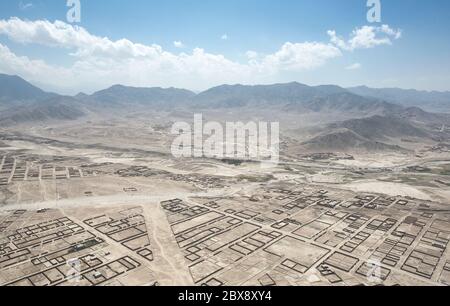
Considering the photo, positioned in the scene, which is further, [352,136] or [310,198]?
[352,136]

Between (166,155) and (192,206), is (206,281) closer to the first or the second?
(192,206)

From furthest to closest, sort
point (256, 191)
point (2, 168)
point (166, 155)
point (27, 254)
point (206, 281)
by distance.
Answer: point (166, 155)
point (2, 168)
point (256, 191)
point (27, 254)
point (206, 281)

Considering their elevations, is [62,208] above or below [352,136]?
below

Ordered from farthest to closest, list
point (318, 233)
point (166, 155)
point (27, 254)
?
1. point (166, 155)
2. point (318, 233)
3. point (27, 254)

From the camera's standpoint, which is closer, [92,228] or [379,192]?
[92,228]

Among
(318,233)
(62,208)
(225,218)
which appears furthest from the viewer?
(62,208)

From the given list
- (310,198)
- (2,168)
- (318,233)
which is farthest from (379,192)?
(2,168)

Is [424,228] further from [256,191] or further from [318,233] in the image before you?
[256,191]

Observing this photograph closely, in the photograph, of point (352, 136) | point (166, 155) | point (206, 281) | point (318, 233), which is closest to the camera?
point (206, 281)

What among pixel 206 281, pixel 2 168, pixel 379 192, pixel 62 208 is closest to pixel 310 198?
pixel 379 192
